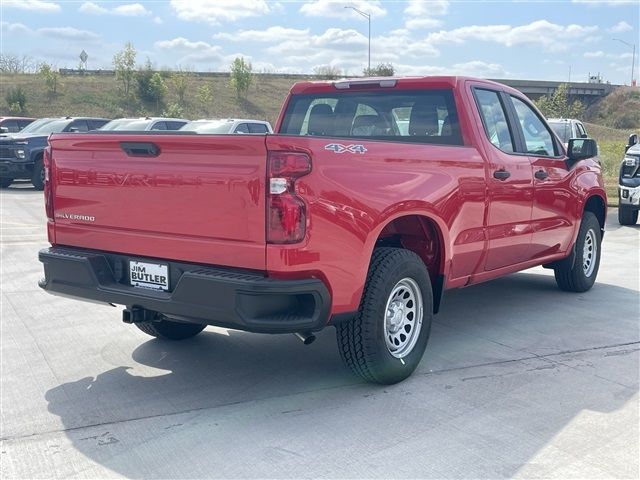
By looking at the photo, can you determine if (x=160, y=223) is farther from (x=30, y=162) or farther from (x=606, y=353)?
(x=30, y=162)

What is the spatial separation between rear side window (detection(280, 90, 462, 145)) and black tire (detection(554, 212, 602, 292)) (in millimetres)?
2447

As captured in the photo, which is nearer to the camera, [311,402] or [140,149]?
[140,149]

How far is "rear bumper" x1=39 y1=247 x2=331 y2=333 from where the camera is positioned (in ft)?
11.7

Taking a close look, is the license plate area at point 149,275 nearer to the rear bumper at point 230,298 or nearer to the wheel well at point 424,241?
the rear bumper at point 230,298

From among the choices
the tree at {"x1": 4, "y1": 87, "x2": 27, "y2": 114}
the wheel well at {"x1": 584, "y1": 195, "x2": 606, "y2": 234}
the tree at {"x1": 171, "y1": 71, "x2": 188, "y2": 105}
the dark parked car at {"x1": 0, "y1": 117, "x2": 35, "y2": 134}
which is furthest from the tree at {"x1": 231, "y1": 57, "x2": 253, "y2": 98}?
the wheel well at {"x1": 584, "y1": 195, "x2": 606, "y2": 234}

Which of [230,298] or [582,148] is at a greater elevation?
[582,148]

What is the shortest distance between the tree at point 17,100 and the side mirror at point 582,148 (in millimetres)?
44989

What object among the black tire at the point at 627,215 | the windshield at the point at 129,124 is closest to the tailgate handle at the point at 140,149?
the black tire at the point at 627,215

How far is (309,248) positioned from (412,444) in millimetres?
1119

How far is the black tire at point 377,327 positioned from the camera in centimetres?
405

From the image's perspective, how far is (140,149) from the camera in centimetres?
397

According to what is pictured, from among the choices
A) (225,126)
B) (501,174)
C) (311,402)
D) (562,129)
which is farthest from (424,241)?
(562,129)

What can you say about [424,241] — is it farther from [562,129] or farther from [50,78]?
[50,78]

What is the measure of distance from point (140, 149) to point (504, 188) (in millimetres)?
2780
